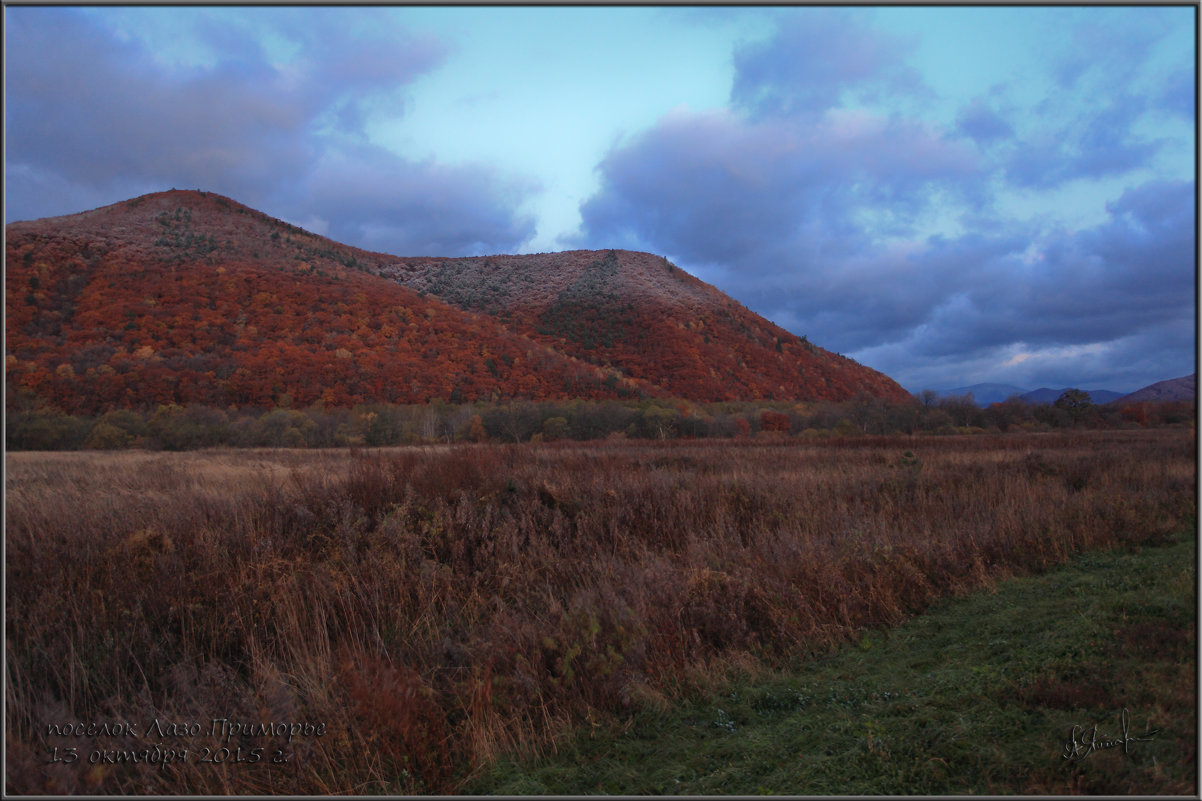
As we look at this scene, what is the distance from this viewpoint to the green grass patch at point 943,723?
A: 246cm

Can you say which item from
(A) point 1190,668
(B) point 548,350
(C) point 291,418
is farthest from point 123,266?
(A) point 1190,668

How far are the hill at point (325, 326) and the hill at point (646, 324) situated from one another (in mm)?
357

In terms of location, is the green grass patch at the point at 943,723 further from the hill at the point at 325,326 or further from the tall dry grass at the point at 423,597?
the hill at the point at 325,326

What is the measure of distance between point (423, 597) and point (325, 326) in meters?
51.4

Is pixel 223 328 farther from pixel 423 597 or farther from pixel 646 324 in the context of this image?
pixel 646 324

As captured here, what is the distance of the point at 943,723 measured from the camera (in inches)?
115

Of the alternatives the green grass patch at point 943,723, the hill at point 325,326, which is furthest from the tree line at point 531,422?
the green grass patch at point 943,723

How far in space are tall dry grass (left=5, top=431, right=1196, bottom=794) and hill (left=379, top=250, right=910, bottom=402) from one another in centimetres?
5409

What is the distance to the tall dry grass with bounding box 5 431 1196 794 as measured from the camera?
3232 millimetres
